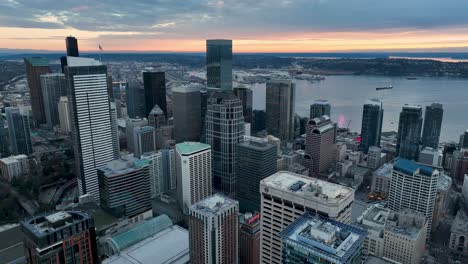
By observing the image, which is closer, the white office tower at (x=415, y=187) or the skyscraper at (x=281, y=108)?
the white office tower at (x=415, y=187)

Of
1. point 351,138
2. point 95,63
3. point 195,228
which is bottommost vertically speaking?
point 351,138

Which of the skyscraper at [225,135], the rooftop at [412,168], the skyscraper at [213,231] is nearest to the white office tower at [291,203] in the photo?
the skyscraper at [213,231]

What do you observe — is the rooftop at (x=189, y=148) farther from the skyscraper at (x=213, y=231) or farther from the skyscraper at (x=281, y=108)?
the skyscraper at (x=281, y=108)

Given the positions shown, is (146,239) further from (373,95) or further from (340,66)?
(340,66)

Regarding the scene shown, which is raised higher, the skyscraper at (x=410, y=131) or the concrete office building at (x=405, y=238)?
the skyscraper at (x=410, y=131)

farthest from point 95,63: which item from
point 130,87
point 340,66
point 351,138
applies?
point 340,66

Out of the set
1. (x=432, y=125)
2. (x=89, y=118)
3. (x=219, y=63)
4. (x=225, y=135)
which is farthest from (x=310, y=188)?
(x=432, y=125)

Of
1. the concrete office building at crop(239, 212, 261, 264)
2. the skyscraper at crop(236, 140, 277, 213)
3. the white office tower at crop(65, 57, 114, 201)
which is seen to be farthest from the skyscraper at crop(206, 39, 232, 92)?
the concrete office building at crop(239, 212, 261, 264)

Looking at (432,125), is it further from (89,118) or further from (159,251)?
(89,118)
